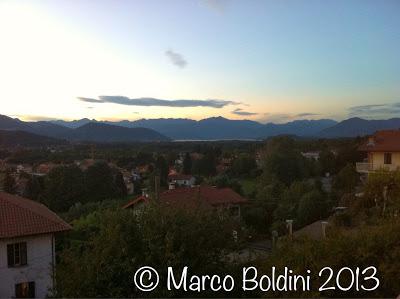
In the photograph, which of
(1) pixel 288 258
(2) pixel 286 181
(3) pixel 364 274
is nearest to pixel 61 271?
(1) pixel 288 258

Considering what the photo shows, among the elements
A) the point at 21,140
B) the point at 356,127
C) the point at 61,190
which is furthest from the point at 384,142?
the point at 356,127

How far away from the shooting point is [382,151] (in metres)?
24.3

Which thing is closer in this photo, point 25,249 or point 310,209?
point 25,249

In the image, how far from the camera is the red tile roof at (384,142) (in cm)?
2395

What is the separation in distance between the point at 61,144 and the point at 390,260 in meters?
138

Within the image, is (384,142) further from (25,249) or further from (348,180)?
(25,249)

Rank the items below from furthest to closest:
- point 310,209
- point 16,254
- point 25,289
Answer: point 310,209
point 16,254
point 25,289

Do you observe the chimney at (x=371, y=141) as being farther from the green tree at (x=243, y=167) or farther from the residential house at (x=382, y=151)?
the green tree at (x=243, y=167)
